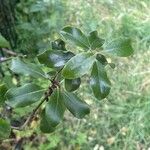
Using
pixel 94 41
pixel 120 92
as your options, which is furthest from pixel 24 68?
pixel 120 92

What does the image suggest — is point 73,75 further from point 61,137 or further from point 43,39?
point 43,39

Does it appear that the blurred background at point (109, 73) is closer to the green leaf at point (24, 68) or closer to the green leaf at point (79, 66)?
the green leaf at point (24, 68)

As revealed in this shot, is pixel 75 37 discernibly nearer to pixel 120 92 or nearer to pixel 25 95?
pixel 25 95

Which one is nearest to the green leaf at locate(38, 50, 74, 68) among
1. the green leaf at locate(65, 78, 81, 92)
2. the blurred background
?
the green leaf at locate(65, 78, 81, 92)

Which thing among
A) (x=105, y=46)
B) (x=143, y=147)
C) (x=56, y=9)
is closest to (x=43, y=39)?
(x=56, y=9)

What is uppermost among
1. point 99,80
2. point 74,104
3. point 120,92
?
point 99,80

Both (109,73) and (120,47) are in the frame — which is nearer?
(120,47)
